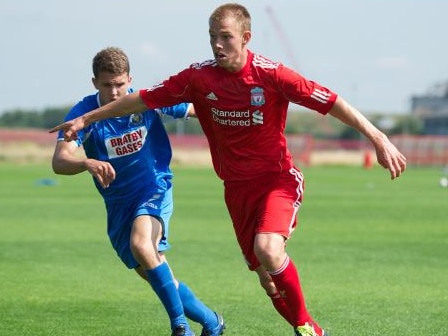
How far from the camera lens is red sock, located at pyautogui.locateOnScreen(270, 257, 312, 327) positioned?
8.43m

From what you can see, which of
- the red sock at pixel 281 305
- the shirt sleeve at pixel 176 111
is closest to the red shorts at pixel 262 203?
the red sock at pixel 281 305

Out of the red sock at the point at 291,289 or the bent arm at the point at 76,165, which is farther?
the red sock at the point at 291,289

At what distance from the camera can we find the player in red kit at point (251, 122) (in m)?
8.22

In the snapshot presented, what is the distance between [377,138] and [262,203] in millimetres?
A: 1185

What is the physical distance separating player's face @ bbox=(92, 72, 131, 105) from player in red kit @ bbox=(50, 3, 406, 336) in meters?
0.58

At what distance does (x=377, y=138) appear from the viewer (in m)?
7.93

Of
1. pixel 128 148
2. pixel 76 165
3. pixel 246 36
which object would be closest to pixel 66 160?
pixel 76 165

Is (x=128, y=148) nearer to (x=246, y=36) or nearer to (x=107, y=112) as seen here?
(x=107, y=112)

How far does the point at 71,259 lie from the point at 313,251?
153 inches

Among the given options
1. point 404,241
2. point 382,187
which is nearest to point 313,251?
point 404,241

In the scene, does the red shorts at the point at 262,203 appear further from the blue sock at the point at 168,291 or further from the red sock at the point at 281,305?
the blue sock at the point at 168,291

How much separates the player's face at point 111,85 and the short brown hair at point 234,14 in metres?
1.11

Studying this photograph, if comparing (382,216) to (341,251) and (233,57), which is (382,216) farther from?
(233,57)

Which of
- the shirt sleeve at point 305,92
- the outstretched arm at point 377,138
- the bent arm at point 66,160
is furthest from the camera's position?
the bent arm at point 66,160
